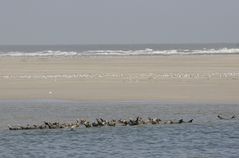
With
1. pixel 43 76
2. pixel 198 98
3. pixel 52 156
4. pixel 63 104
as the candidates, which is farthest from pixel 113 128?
pixel 43 76

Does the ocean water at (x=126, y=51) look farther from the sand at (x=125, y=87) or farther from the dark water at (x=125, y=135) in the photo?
the dark water at (x=125, y=135)

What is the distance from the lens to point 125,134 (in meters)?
18.8

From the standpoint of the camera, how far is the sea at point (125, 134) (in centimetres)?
1634

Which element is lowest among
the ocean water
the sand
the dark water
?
the dark water

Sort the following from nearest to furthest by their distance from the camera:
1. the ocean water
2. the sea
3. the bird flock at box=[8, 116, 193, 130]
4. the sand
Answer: the sea < the bird flock at box=[8, 116, 193, 130] < the sand < the ocean water

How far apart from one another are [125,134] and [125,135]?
16 centimetres

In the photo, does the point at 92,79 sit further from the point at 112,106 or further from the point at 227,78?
the point at 112,106

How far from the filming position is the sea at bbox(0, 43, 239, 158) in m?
16.3

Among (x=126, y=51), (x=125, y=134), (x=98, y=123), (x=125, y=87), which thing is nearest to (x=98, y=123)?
(x=98, y=123)

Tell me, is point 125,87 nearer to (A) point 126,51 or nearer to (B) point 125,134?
(B) point 125,134

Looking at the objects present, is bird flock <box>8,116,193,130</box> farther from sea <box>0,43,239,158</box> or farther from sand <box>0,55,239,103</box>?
sand <box>0,55,239,103</box>

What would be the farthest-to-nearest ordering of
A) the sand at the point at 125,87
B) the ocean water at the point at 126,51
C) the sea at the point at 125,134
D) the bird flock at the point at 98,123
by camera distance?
the ocean water at the point at 126,51, the sand at the point at 125,87, the bird flock at the point at 98,123, the sea at the point at 125,134

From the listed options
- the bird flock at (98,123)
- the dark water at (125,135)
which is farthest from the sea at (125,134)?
the bird flock at (98,123)

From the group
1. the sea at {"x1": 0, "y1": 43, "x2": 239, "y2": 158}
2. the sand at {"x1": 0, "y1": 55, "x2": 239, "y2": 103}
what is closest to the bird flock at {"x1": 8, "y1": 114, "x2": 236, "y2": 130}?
the sea at {"x1": 0, "y1": 43, "x2": 239, "y2": 158}
